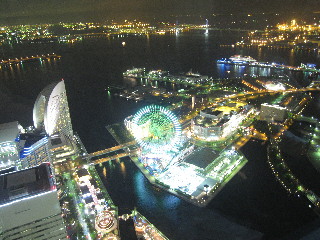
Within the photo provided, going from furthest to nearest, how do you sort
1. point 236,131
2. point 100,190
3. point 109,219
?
point 236,131 < point 100,190 < point 109,219

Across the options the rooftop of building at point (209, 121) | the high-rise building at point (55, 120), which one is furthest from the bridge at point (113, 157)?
the rooftop of building at point (209, 121)

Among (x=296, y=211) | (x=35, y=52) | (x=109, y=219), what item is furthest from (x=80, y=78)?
(x=296, y=211)

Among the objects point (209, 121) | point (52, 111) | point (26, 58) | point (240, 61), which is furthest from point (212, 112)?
point (26, 58)

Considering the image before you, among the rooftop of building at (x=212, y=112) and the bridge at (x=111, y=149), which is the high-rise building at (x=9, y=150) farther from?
the rooftop of building at (x=212, y=112)

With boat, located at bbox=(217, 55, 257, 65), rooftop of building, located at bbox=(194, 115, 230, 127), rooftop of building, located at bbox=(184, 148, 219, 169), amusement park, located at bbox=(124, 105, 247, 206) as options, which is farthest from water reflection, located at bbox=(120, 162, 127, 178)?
boat, located at bbox=(217, 55, 257, 65)

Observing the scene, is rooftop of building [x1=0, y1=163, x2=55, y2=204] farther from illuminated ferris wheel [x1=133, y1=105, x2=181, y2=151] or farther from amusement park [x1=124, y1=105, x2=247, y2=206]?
illuminated ferris wheel [x1=133, y1=105, x2=181, y2=151]

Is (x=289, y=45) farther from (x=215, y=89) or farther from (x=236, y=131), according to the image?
(x=236, y=131)
